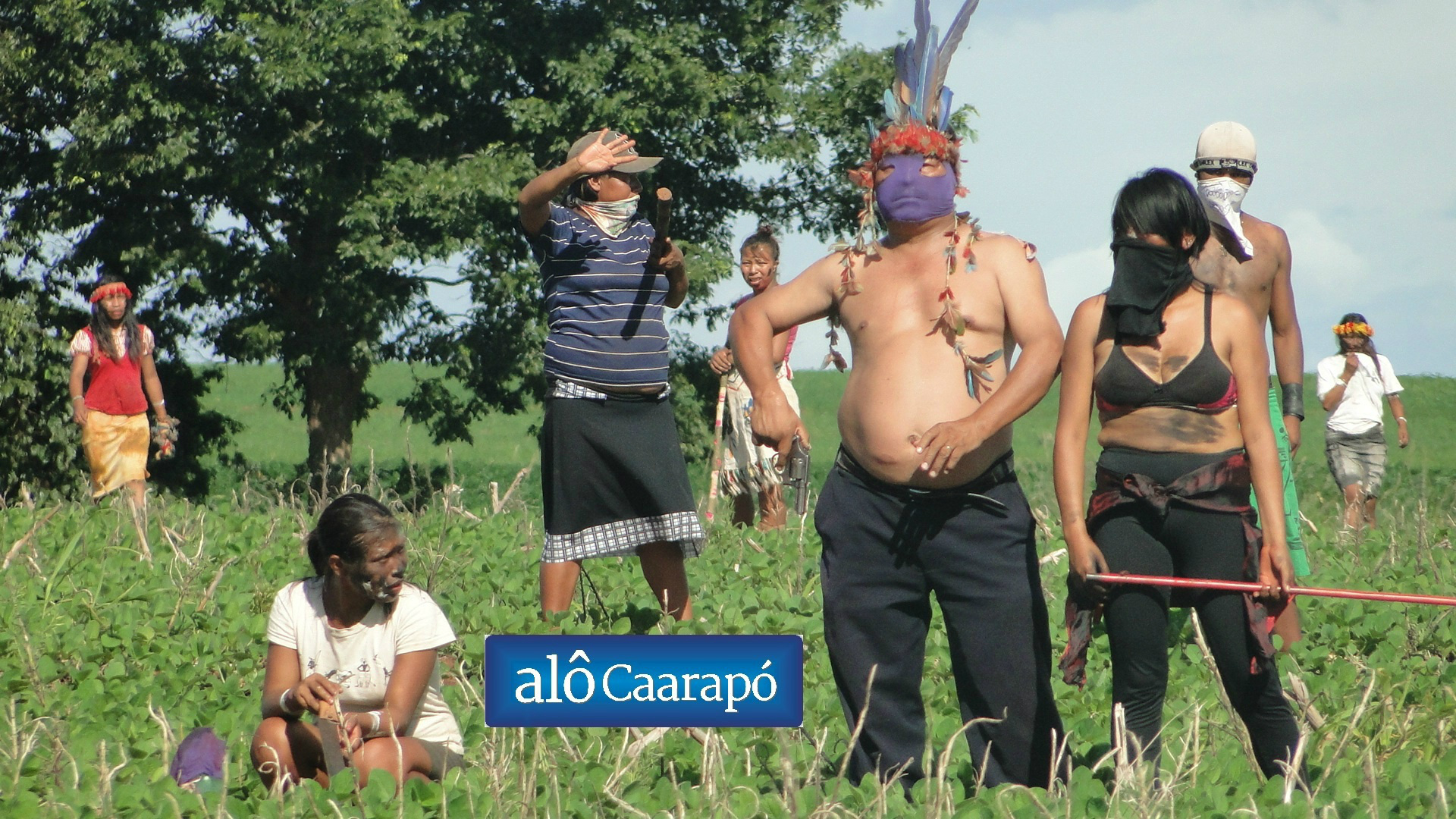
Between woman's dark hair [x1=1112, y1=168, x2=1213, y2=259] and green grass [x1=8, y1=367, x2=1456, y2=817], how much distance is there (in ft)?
4.25

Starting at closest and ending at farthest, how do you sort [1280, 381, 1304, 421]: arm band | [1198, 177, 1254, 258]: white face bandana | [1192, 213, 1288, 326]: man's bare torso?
[1192, 213, 1288, 326]: man's bare torso
[1198, 177, 1254, 258]: white face bandana
[1280, 381, 1304, 421]: arm band

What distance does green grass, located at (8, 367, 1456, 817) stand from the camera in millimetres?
3900

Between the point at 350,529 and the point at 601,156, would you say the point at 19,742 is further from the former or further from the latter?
the point at 601,156

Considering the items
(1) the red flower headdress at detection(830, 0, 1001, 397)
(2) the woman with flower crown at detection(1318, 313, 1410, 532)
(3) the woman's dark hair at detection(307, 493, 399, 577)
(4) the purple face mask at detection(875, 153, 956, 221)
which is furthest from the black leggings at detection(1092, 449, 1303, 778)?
(2) the woman with flower crown at detection(1318, 313, 1410, 532)

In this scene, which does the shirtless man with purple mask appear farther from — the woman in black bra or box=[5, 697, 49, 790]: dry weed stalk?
box=[5, 697, 49, 790]: dry weed stalk

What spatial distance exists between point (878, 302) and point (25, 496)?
7.66 meters

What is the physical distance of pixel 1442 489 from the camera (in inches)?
1028

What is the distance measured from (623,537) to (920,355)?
2183 millimetres

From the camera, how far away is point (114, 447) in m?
11.1

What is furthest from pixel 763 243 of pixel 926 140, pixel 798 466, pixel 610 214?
pixel 926 140

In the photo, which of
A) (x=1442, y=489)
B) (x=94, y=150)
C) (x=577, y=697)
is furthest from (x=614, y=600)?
(x=1442, y=489)

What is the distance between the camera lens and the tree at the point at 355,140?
18.7 meters

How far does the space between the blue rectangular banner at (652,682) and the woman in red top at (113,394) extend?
8.69 metres

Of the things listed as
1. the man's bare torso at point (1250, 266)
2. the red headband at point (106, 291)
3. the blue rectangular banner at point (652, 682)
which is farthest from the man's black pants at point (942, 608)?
the red headband at point (106, 291)
